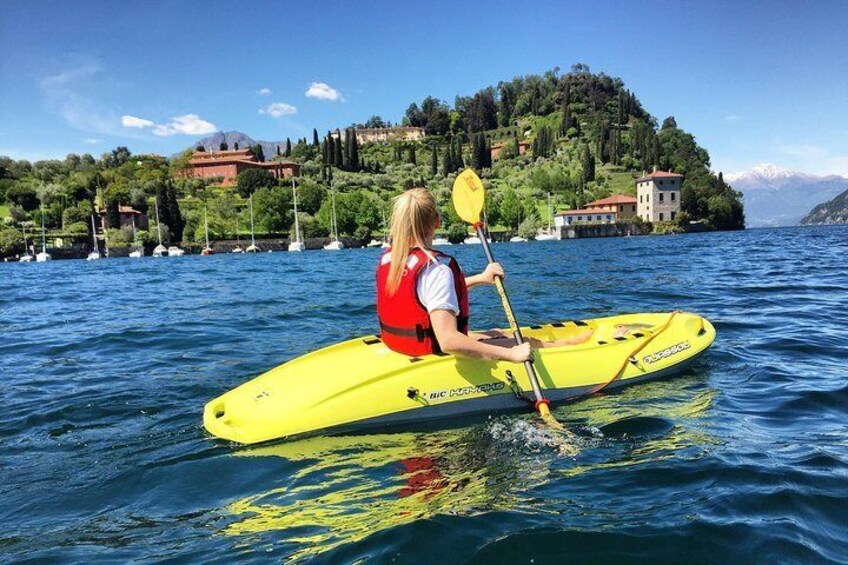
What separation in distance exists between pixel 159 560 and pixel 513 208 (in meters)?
99.8

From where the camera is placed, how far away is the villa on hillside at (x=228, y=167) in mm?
117625

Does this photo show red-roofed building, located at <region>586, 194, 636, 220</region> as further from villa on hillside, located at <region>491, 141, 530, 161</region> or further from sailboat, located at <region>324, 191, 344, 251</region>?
villa on hillside, located at <region>491, 141, 530, 161</region>

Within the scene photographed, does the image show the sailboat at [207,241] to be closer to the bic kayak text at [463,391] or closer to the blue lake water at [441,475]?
the blue lake water at [441,475]

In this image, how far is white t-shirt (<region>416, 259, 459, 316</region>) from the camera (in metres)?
4.70

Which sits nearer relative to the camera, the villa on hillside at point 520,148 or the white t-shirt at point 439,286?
the white t-shirt at point 439,286

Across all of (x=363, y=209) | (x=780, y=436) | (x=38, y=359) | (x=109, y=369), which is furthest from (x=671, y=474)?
(x=363, y=209)

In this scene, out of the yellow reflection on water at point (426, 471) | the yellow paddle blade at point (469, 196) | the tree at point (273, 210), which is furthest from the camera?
the tree at point (273, 210)

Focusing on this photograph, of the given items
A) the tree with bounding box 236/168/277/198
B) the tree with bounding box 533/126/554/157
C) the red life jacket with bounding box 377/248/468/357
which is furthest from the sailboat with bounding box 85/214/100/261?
the tree with bounding box 533/126/554/157

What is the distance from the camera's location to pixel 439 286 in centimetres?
470

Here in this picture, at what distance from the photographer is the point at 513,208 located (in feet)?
328

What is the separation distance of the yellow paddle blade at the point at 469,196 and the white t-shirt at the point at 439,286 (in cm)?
298

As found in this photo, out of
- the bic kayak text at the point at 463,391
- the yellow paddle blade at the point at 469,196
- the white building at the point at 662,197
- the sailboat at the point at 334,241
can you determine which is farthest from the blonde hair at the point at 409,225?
the white building at the point at 662,197

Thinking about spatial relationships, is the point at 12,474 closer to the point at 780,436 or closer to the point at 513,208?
the point at 780,436

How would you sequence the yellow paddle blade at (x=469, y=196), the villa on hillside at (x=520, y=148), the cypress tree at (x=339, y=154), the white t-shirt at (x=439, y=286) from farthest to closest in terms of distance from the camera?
the villa on hillside at (x=520, y=148)
the cypress tree at (x=339, y=154)
the yellow paddle blade at (x=469, y=196)
the white t-shirt at (x=439, y=286)
